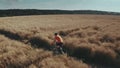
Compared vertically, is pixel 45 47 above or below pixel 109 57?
below

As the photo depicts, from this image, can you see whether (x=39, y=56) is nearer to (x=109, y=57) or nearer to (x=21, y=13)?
(x=109, y=57)

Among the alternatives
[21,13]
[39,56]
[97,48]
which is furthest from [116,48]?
[21,13]

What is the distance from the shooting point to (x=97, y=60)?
1891 centimetres

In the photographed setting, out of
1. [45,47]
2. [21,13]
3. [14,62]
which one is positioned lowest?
[21,13]

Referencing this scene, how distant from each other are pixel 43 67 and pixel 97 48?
499 cm

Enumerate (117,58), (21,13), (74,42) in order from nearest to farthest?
(117,58) → (74,42) → (21,13)

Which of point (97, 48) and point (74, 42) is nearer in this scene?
point (97, 48)

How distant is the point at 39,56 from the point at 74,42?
454 cm

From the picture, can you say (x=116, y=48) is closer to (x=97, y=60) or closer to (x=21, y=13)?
(x=97, y=60)

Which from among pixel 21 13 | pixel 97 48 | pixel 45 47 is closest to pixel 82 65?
pixel 97 48

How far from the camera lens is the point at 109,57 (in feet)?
60.3

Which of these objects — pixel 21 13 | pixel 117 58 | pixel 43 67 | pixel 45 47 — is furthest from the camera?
pixel 21 13

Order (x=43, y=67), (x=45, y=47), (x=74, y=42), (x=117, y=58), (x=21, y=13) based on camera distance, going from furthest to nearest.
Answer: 1. (x=21, y=13)
2. (x=45, y=47)
3. (x=74, y=42)
4. (x=117, y=58)
5. (x=43, y=67)

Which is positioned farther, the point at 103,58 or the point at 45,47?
the point at 45,47
